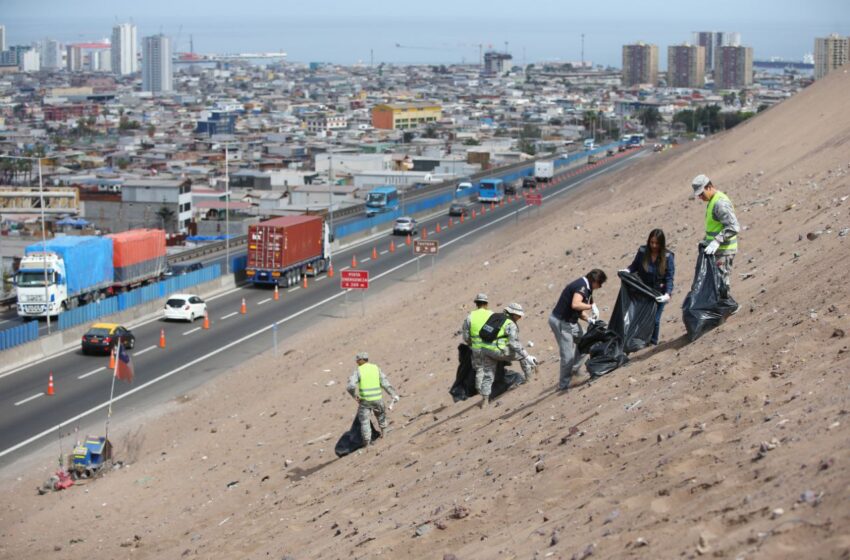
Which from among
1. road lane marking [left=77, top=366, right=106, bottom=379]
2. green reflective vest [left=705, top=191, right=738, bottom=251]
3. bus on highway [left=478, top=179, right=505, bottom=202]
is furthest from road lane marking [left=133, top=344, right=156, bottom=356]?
bus on highway [left=478, top=179, right=505, bottom=202]

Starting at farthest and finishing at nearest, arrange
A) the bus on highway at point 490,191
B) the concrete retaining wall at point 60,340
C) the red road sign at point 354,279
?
1. the bus on highway at point 490,191
2. the red road sign at point 354,279
3. the concrete retaining wall at point 60,340

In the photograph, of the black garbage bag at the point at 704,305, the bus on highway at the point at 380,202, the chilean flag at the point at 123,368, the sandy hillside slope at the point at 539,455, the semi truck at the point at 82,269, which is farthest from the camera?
the bus on highway at the point at 380,202

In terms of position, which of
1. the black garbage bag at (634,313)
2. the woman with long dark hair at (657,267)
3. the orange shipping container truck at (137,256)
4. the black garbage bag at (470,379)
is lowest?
the orange shipping container truck at (137,256)

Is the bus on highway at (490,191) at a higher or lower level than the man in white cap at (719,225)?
lower

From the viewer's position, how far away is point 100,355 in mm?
37000

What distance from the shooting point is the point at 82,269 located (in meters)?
44.6

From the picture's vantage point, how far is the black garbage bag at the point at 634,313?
15.4 metres

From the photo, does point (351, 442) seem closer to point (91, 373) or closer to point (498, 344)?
point (498, 344)

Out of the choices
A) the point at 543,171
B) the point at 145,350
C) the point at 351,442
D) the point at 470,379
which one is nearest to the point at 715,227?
the point at 470,379

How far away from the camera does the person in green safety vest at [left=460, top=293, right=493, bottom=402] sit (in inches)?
658

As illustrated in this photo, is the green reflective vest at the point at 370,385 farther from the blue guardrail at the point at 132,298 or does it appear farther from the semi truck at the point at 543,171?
the semi truck at the point at 543,171

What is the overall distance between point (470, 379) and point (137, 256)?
3297 centimetres

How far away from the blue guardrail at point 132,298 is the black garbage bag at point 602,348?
26.2 metres

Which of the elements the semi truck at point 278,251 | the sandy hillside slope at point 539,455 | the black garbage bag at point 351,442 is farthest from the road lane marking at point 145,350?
the black garbage bag at point 351,442
